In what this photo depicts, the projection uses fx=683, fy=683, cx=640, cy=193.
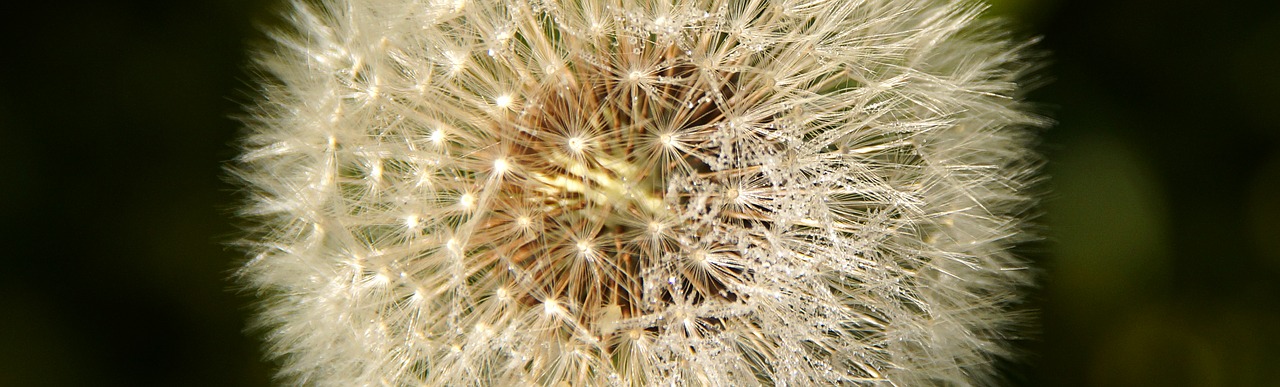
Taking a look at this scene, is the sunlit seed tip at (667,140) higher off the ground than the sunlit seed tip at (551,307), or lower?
higher

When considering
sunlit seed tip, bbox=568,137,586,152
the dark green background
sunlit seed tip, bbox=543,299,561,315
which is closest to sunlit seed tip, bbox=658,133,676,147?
sunlit seed tip, bbox=568,137,586,152

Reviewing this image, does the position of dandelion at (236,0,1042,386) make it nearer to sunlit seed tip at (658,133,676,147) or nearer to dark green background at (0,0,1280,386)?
sunlit seed tip at (658,133,676,147)

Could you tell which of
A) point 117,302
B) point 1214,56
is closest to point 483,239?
point 117,302

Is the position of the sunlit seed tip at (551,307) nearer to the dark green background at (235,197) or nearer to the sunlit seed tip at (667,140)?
the sunlit seed tip at (667,140)

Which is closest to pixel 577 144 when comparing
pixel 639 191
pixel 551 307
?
pixel 639 191

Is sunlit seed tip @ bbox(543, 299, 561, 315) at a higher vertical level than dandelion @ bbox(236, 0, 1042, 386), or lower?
lower

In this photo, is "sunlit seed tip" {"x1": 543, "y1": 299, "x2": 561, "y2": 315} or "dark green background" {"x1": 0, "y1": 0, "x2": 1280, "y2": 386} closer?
"sunlit seed tip" {"x1": 543, "y1": 299, "x2": 561, "y2": 315}

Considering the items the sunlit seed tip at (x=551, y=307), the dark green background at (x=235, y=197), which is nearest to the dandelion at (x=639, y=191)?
the sunlit seed tip at (x=551, y=307)
